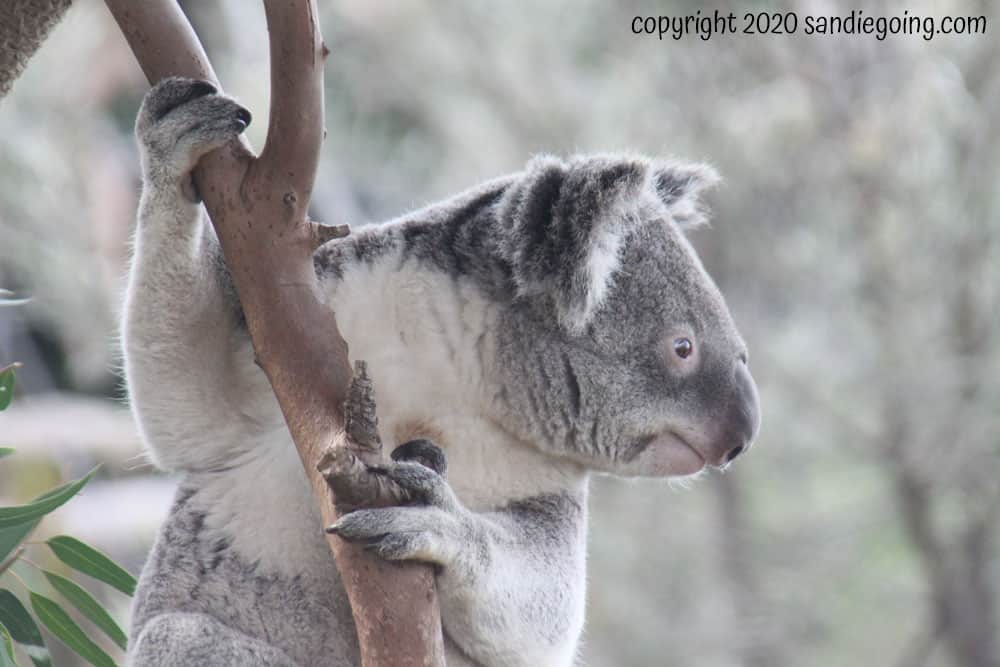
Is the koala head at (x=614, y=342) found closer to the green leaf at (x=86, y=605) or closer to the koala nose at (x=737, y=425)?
the koala nose at (x=737, y=425)

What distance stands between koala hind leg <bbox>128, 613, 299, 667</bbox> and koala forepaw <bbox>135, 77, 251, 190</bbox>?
79 cm

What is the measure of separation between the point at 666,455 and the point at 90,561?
3.85ft

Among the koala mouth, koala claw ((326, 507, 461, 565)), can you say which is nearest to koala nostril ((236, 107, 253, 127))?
koala claw ((326, 507, 461, 565))

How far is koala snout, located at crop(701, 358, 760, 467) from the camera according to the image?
8.32 feet

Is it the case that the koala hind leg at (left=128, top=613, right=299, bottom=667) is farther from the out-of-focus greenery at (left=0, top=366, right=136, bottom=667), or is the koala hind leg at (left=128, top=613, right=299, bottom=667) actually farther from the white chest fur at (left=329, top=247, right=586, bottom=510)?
the white chest fur at (left=329, top=247, right=586, bottom=510)

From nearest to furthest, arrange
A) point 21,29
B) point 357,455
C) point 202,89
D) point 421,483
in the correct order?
point 357,455 < point 421,483 < point 202,89 < point 21,29

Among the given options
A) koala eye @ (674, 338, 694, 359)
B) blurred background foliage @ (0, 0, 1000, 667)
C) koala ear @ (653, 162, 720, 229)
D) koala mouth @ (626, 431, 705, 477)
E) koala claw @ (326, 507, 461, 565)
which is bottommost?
koala claw @ (326, 507, 461, 565)

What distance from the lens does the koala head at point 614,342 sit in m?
2.37

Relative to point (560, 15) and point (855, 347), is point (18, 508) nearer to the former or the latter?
point (855, 347)

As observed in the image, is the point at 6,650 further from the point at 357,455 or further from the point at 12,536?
the point at 357,455

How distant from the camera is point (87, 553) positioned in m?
2.35

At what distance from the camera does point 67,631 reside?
2.36 meters

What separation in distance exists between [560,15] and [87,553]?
22.2 ft

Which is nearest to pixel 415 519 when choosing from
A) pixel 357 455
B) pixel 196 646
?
pixel 357 455
